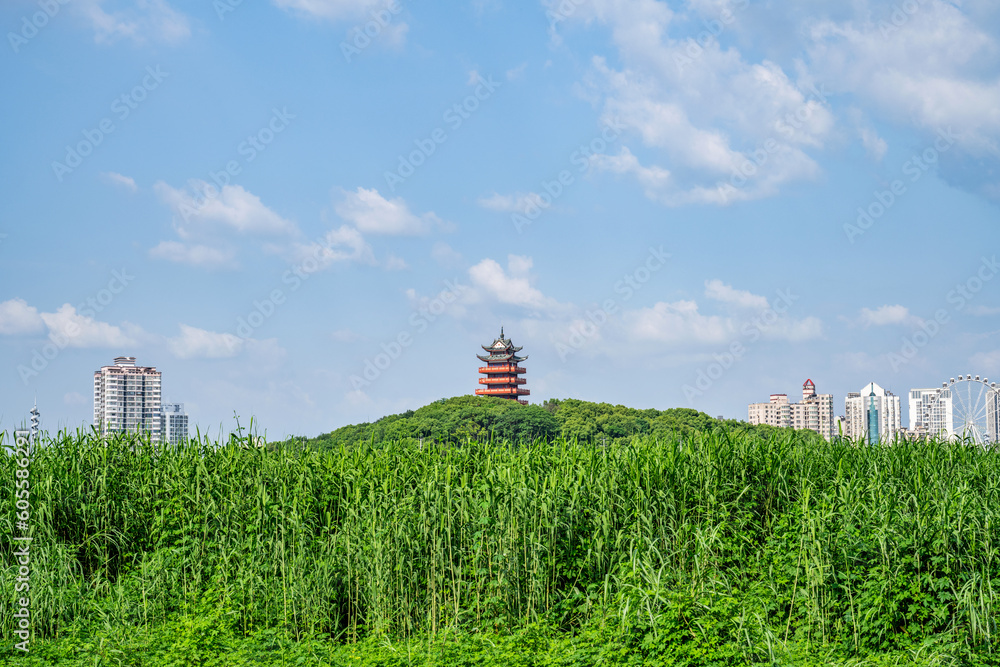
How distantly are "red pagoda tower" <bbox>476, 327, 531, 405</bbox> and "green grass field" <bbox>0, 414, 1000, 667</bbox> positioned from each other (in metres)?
54.5

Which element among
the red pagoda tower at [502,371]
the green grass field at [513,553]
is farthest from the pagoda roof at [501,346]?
the green grass field at [513,553]

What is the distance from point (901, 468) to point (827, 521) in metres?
2.21

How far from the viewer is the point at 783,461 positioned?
765 centimetres

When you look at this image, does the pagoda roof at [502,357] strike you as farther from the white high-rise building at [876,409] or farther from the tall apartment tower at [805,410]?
the tall apartment tower at [805,410]

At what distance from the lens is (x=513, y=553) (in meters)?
6.33

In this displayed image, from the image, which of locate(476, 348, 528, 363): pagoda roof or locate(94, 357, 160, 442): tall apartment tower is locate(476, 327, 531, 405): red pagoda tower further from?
locate(94, 357, 160, 442): tall apartment tower

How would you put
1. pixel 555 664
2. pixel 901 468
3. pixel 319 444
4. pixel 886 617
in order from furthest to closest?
pixel 319 444 < pixel 901 468 < pixel 886 617 < pixel 555 664

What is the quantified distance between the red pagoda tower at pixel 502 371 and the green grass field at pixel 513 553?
179 ft

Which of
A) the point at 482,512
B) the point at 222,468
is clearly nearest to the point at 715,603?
the point at 482,512

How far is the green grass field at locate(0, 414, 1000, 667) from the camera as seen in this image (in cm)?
553

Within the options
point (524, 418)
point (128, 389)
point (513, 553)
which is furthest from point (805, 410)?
point (513, 553)

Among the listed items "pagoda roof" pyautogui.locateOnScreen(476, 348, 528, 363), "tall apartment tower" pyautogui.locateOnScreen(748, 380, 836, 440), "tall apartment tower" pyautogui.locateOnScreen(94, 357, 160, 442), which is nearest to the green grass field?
"pagoda roof" pyautogui.locateOnScreen(476, 348, 528, 363)

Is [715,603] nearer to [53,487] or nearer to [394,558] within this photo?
[394,558]

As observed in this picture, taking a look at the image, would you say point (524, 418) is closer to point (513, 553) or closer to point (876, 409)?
point (513, 553)
